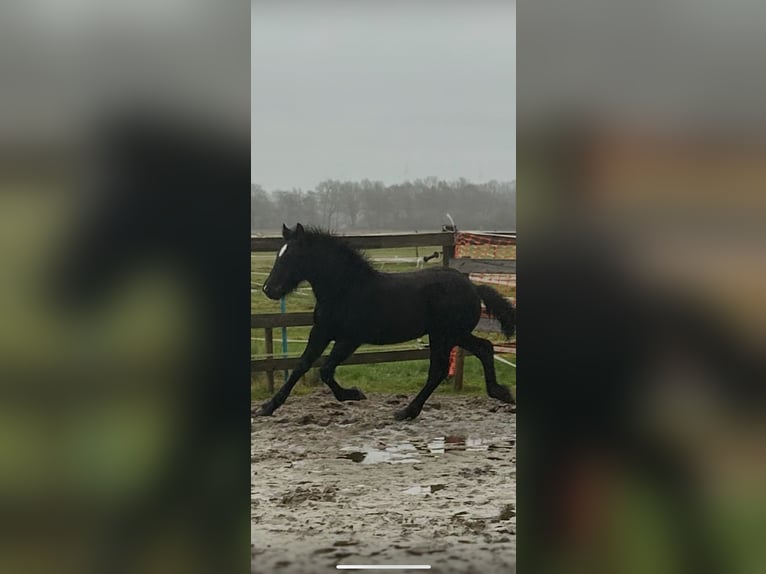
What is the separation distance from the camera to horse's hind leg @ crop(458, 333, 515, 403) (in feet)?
13.0

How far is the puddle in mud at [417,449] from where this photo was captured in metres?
3.94

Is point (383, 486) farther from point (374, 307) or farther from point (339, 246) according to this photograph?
point (339, 246)

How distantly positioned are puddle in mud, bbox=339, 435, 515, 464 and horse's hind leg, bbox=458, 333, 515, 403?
0.64ft

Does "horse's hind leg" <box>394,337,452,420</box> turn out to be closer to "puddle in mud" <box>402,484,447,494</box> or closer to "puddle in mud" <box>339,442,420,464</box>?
"puddle in mud" <box>339,442,420,464</box>

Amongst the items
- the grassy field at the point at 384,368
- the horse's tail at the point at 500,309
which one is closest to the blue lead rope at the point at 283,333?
the grassy field at the point at 384,368
